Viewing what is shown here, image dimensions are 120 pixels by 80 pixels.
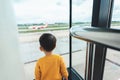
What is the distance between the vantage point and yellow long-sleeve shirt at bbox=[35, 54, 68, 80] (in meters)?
1.03

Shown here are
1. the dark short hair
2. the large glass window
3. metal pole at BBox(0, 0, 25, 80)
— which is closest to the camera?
metal pole at BBox(0, 0, 25, 80)

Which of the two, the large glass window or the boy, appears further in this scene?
the large glass window

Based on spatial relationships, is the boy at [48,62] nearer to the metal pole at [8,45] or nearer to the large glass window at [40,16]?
the metal pole at [8,45]

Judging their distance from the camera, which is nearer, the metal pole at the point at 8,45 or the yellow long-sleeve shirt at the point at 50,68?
the metal pole at the point at 8,45

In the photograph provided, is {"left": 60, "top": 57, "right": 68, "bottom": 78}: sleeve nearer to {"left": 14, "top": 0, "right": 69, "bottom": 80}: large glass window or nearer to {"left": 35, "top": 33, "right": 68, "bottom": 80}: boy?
{"left": 35, "top": 33, "right": 68, "bottom": 80}: boy

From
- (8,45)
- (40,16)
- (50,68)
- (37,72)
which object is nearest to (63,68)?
(50,68)

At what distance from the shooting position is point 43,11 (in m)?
2.04

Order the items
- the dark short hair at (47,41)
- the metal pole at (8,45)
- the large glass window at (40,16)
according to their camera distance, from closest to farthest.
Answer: the metal pole at (8,45) → the dark short hair at (47,41) → the large glass window at (40,16)

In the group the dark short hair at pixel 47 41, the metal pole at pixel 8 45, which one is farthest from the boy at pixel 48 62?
the metal pole at pixel 8 45

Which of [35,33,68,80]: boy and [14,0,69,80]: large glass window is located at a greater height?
[14,0,69,80]: large glass window

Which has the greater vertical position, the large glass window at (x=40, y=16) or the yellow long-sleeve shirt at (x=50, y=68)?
the large glass window at (x=40, y=16)

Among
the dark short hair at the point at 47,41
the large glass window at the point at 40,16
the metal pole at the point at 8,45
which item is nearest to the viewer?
the metal pole at the point at 8,45

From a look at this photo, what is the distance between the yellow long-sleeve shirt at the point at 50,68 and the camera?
1.03 meters

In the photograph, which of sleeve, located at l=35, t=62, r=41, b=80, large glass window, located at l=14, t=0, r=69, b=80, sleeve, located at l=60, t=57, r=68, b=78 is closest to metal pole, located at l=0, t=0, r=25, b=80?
sleeve, located at l=35, t=62, r=41, b=80
